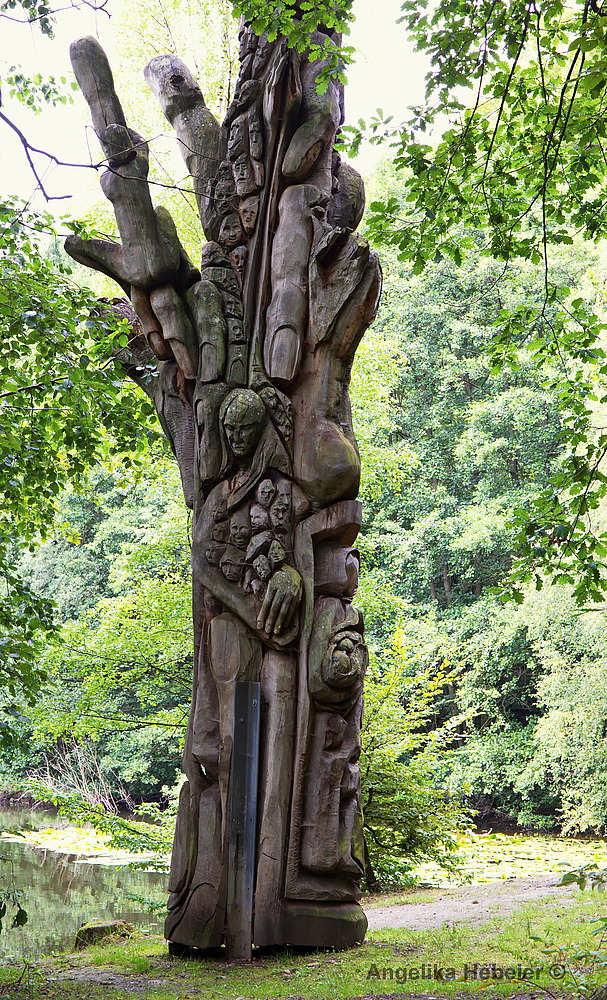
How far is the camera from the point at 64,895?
1174 centimetres

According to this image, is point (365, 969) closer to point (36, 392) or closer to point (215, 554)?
point (215, 554)

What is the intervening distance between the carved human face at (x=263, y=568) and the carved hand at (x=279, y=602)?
0.14ft

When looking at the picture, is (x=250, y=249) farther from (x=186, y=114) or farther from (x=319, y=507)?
(x=319, y=507)

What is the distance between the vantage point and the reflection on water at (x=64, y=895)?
30.4 feet

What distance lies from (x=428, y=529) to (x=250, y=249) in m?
13.6

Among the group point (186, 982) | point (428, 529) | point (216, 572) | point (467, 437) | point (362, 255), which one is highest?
point (467, 437)

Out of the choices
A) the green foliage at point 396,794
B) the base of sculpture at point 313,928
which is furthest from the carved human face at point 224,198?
the green foliage at point 396,794

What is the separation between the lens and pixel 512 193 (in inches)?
238

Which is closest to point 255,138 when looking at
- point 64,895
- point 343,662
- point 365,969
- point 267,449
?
point 267,449

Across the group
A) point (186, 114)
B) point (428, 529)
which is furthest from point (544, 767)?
point (186, 114)

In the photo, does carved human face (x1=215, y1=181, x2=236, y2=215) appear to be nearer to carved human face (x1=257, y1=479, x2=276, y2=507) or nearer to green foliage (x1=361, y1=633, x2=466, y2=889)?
carved human face (x1=257, y1=479, x2=276, y2=507)

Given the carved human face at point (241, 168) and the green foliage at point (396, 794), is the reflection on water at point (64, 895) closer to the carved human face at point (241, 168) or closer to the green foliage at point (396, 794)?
the green foliage at point (396, 794)

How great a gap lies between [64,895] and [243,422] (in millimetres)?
8570

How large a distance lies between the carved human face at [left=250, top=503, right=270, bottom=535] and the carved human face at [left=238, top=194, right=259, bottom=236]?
2.19 meters
